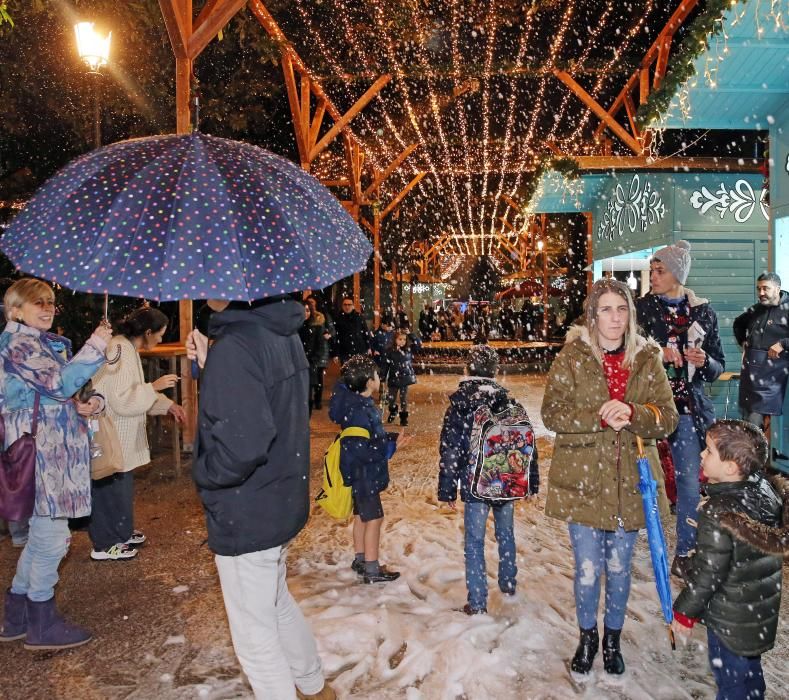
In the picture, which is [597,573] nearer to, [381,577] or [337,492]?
[381,577]

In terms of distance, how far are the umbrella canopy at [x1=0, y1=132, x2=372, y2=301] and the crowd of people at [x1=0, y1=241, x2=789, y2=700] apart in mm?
267

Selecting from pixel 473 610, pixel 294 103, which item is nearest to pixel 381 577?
pixel 473 610

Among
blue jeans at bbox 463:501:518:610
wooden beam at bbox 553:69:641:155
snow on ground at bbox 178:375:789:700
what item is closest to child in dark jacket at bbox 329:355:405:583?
snow on ground at bbox 178:375:789:700

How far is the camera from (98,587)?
14.7ft

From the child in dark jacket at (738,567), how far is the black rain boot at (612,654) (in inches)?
25.4

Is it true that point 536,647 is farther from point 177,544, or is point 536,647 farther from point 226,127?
point 226,127

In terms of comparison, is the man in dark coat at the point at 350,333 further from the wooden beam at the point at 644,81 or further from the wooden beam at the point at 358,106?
the wooden beam at the point at 644,81

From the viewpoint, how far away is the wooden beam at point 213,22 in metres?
7.05

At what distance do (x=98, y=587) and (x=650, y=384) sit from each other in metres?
3.68

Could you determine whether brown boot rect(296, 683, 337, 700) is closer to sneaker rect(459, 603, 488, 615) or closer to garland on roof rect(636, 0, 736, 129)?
sneaker rect(459, 603, 488, 615)

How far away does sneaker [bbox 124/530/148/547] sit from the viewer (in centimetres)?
513

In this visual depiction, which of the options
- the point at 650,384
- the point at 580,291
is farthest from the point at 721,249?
the point at 580,291

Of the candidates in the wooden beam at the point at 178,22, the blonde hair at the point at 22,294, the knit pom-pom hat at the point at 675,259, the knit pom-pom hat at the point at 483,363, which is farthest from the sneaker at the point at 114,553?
the wooden beam at the point at 178,22

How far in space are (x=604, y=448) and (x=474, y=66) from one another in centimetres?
1000
